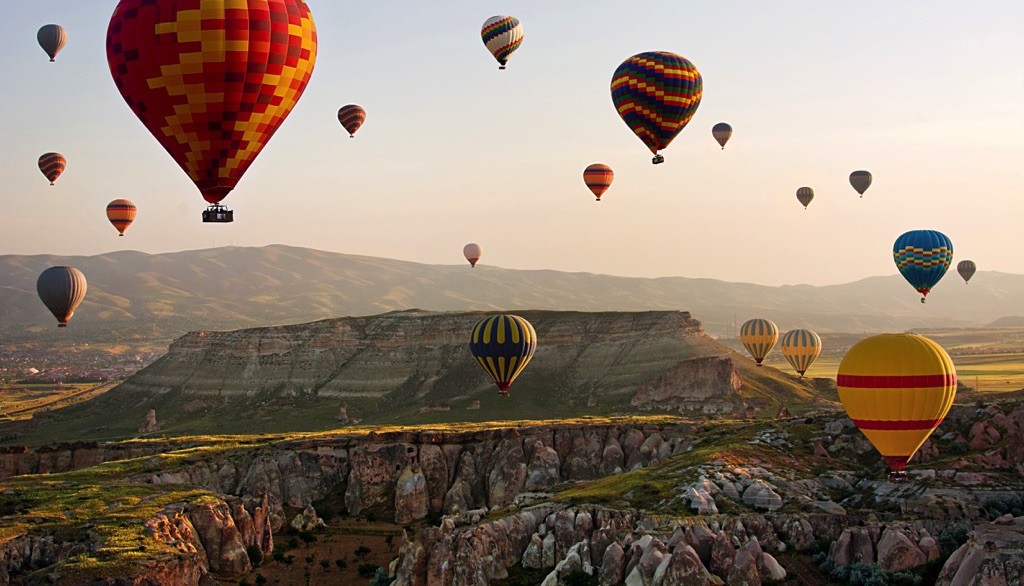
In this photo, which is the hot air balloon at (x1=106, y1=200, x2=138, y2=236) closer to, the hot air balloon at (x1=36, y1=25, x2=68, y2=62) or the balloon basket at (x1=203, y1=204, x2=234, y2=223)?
the hot air balloon at (x1=36, y1=25, x2=68, y2=62)

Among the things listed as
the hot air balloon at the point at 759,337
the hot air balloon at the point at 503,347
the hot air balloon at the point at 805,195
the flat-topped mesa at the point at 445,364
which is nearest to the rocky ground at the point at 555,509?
the hot air balloon at the point at 503,347

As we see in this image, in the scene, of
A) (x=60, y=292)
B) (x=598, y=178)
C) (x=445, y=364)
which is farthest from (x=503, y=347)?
(x=445, y=364)

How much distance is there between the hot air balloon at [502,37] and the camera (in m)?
110

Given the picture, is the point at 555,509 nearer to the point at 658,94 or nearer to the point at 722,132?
the point at 658,94

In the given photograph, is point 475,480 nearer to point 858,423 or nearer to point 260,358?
point 858,423

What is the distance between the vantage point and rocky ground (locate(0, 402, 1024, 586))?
62.1 meters

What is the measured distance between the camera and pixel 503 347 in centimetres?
10488

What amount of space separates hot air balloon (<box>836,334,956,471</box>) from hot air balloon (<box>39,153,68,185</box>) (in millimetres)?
107575

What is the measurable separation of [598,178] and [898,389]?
60046 millimetres

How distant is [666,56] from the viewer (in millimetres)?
94312

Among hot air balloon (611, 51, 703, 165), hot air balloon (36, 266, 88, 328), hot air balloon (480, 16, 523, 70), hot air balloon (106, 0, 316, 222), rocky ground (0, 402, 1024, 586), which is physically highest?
hot air balloon (480, 16, 523, 70)

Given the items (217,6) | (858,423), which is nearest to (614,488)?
(858,423)

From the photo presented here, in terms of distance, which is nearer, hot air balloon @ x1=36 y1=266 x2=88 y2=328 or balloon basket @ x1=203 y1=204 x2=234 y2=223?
balloon basket @ x1=203 y1=204 x2=234 y2=223

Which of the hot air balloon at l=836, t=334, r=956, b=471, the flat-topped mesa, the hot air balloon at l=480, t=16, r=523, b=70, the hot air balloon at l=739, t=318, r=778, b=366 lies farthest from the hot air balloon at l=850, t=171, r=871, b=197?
the hot air balloon at l=836, t=334, r=956, b=471
